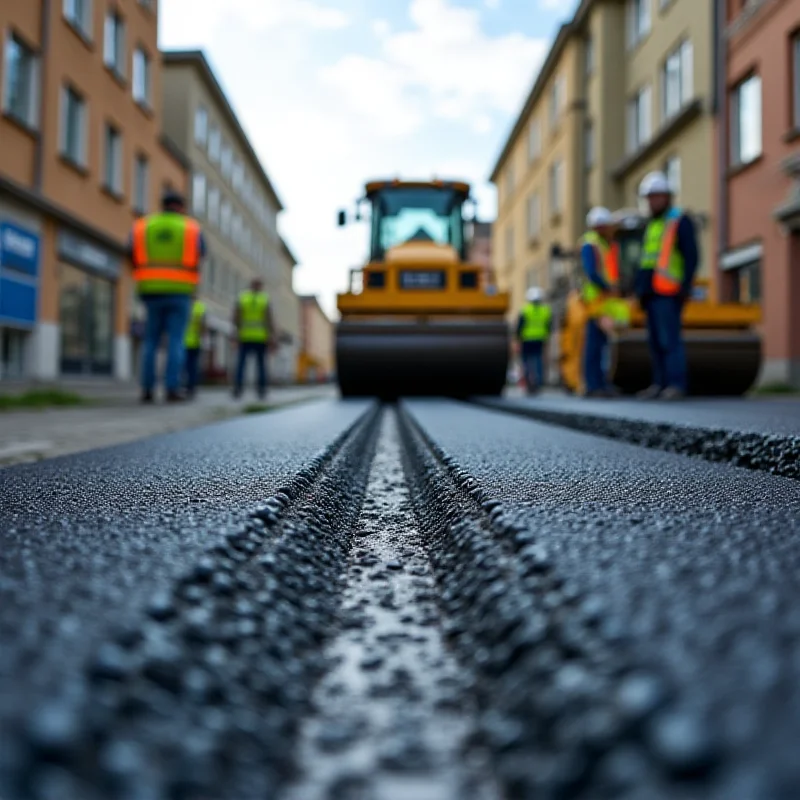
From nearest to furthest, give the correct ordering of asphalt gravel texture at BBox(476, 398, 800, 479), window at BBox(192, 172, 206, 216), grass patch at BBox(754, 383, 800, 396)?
asphalt gravel texture at BBox(476, 398, 800, 479)
grass patch at BBox(754, 383, 800, 396)
window at BBox(192, 172, 206, 216)

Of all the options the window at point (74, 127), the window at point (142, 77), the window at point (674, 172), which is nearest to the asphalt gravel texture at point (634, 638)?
the window at point (74, 127)

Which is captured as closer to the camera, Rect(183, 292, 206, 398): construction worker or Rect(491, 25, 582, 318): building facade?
Rect(183, 292, 206, 398): construction worker

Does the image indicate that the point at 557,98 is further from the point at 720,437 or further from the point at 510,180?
the point at 720,437

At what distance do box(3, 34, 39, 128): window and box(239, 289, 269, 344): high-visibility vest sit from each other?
3766mm

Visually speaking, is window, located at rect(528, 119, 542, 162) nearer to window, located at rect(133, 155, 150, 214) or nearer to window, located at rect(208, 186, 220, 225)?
window, located at rect(208, 186, 220, 225)

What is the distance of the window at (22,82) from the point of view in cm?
1031

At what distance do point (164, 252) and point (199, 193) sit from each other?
18482 mm

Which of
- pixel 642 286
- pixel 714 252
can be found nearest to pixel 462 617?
pixel 642 286

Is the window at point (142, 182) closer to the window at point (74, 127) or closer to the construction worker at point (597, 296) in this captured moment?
the window at point (74, 127)

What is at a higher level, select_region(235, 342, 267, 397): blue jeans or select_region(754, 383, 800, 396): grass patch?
select_region(235, 342, 267, 397): blue jeans

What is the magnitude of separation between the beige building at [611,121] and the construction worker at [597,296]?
4.25 meters

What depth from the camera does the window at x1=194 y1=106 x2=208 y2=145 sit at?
2415 cm

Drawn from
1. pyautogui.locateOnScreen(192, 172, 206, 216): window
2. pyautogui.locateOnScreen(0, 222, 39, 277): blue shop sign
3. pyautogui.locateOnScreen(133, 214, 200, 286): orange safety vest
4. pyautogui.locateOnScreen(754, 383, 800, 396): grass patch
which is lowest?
pyautogui.locateOnScreen(754, 383, 800, 396): grass patch

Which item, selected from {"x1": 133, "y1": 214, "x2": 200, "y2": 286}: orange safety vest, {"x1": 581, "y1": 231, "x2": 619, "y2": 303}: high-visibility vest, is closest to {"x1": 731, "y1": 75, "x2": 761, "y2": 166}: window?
{"x1": 581, "y1": 231, "x2": 619, "y2": 303}: high-visibility vest
